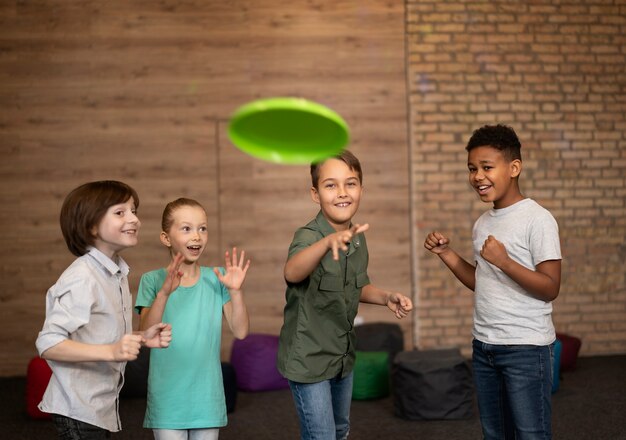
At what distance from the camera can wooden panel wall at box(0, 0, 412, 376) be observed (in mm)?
5340

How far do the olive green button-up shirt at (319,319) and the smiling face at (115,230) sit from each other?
52 cm

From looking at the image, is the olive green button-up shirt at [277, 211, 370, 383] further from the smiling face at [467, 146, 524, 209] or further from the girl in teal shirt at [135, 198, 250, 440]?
the smiling face at [467, 146, 524, 209]

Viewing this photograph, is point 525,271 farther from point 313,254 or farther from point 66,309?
point 66,309

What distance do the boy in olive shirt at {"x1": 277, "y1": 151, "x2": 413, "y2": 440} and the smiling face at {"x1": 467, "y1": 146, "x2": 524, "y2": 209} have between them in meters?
0.48

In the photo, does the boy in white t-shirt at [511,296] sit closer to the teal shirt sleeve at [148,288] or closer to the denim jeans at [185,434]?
the denim jeans at [185,434]

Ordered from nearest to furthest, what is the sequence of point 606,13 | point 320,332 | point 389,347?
1. point 320,332
2. point 389,347
3. point 606,13

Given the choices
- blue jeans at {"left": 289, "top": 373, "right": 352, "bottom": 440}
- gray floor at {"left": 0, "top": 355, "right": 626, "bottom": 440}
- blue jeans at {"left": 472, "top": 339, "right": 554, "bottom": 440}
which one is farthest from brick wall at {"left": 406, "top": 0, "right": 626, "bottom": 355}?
blue jeans at {"left": 289, "top": 373, "right": 352, "bottom": 440}

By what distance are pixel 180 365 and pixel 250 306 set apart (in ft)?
10.5

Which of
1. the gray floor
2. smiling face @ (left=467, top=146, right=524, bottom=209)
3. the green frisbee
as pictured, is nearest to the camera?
the green frisbee

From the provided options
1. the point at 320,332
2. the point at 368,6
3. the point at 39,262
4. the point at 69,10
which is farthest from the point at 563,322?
the point at 69,10

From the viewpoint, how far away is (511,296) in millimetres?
2336

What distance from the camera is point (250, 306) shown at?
5441 mm

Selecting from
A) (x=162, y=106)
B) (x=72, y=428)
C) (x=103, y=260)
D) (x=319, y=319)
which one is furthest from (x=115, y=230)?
(x=162, y=106)

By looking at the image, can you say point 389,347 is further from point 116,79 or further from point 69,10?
point 69,10
